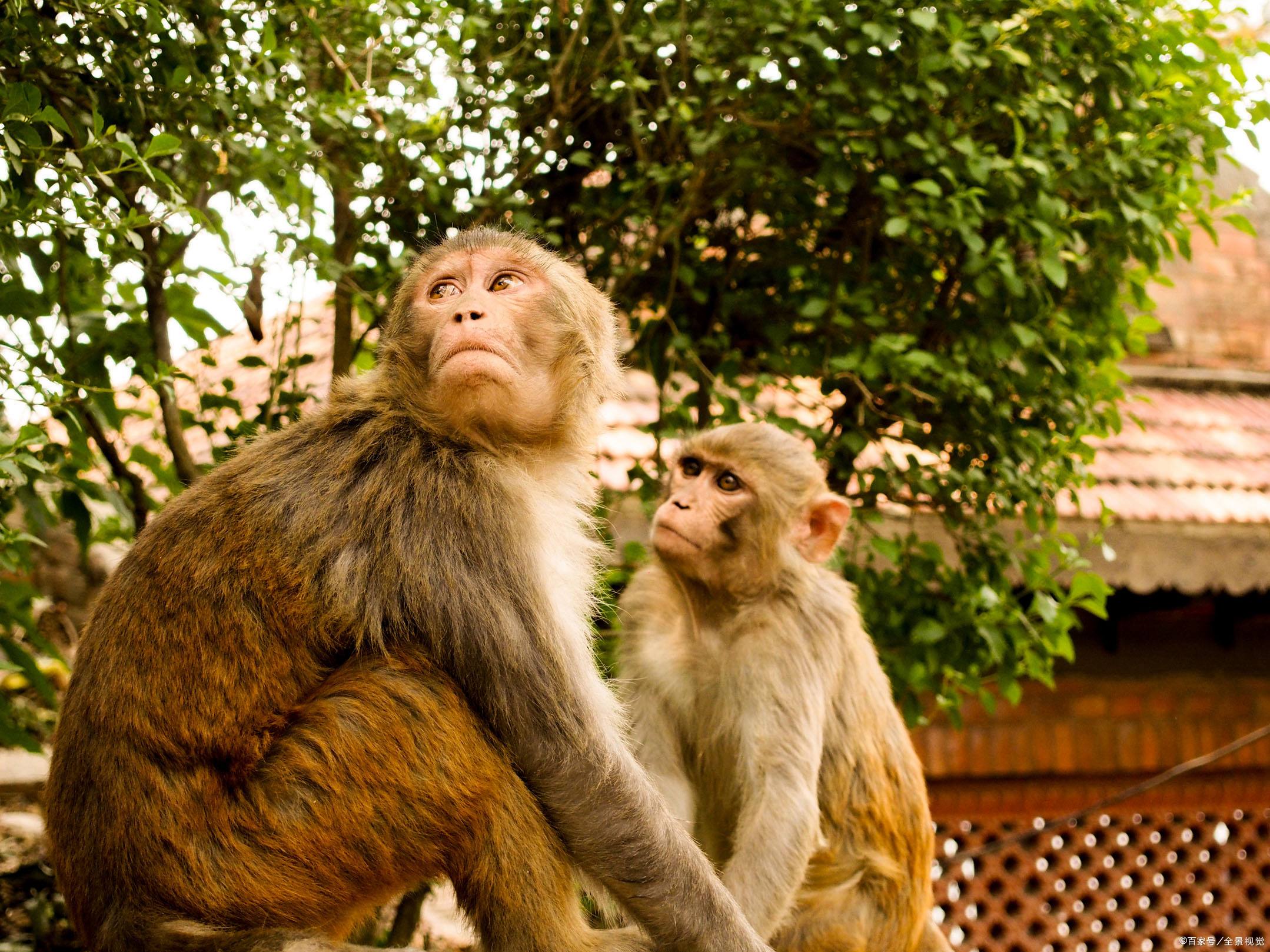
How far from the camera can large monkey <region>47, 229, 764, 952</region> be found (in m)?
2.66

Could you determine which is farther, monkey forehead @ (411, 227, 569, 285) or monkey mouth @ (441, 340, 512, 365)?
monkey forehead @ (411, 227, 569, 285)

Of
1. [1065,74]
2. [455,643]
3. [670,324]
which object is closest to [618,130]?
[670,324]

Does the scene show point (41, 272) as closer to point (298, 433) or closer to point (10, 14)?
point (10, 14)

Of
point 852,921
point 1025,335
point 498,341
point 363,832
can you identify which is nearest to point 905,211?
point 1025,335

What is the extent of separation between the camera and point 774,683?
12.1 feet

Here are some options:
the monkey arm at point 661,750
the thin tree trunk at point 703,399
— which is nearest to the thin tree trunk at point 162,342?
the monkey arm at point 661,750

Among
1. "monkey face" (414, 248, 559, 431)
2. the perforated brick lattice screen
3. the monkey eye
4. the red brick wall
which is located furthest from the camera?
the red brick wall

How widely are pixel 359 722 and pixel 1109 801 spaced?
5.19 meters

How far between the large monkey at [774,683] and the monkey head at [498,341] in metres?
0.61

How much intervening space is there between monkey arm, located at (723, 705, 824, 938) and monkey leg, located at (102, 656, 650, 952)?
81 cm

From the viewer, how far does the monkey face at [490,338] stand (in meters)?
3.04

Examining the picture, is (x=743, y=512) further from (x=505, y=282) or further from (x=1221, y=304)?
(x=1221, y=304)

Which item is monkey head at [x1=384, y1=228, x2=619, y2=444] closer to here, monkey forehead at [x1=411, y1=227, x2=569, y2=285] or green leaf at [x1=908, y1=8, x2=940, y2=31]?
monkey forehead at [x1=411, y1=227, x2=569, y2=285]

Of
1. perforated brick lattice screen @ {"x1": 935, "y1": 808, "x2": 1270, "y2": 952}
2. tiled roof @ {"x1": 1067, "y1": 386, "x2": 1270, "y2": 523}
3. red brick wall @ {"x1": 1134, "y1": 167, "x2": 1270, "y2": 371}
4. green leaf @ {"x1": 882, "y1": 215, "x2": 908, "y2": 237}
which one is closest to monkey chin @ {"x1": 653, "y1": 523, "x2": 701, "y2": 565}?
green leaf @ {"x1": 882, "y1": 215, "x2": 908, "y2": 237}
